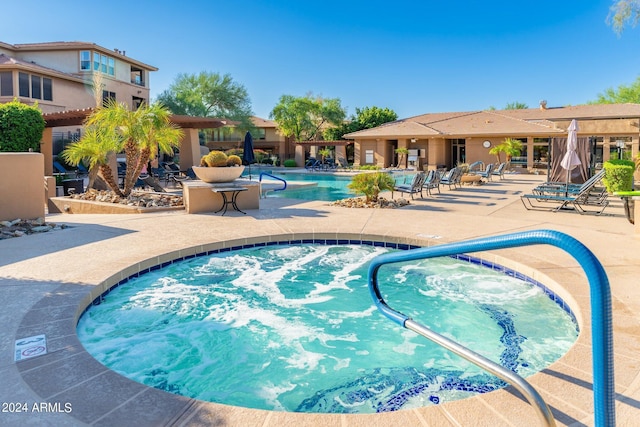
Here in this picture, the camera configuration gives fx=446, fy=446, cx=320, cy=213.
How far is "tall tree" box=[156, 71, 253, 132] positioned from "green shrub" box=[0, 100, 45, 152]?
26353 mm

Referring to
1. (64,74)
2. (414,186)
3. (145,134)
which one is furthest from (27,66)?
(414,186)

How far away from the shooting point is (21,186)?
29.9 feet

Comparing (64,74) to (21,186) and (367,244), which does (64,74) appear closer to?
(21,186)

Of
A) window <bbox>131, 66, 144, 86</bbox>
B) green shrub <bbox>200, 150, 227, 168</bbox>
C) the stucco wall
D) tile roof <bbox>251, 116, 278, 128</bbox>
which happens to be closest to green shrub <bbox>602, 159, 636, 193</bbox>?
green shrub <bbox>200, 150, 227, 168</bbox>

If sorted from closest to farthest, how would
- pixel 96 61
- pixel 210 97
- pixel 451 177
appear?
pixel 451 177 → pixel 96 61 → pixel 210 97

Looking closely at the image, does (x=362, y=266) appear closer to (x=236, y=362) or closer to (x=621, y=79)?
(x=236, y=362)

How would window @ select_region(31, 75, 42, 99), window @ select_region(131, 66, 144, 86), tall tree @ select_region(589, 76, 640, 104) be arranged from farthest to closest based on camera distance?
tall tree @ select_region(589, 76, 640, 104) < window @ select_region(131, 66, 144, 86) < window @ select_region(31, 75, 42, 99)

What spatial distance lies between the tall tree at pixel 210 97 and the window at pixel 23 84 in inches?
653

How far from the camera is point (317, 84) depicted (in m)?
50.3

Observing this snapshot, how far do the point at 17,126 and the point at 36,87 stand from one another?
12.8m

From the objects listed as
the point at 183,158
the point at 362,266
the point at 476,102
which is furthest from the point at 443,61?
the point at 362,266

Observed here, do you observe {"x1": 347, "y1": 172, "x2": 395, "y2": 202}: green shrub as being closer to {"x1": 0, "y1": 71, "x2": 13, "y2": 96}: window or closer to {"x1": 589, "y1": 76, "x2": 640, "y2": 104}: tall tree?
{"x1": 0, "y1": 71, "x2": 13, "y2": 96}: window

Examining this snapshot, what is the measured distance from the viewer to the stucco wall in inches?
350

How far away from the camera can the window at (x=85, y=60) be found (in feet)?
104
